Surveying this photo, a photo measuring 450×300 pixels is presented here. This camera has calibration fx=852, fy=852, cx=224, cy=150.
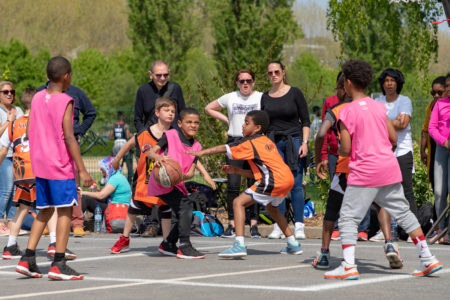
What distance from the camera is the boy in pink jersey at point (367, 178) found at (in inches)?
277

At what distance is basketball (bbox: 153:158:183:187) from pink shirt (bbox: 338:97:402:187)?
221 centimetres

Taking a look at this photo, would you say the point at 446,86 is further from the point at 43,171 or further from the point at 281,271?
the point at 43,171

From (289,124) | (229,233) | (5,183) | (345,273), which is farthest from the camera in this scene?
(5,183)

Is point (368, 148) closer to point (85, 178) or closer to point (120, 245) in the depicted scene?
point (85, 178)

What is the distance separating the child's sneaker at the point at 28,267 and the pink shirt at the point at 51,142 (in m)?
0.74

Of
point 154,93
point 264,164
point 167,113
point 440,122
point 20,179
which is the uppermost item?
point 154,93

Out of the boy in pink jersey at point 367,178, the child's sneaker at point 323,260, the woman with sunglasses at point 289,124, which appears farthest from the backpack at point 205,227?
the boy in pink jersey at point 367,178

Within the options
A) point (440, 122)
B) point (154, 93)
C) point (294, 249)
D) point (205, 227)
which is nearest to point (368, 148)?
point (294, 249)

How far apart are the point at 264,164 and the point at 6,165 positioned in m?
4.97

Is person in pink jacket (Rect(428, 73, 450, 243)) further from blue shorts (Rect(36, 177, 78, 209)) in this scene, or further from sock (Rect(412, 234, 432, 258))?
blue shorts (Rect(36, 177, 78, 209))

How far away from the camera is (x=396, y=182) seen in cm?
710

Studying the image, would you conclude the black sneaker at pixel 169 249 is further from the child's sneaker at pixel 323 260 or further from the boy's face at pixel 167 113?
the child's sneaker at pixel 323 260

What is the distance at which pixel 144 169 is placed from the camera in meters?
9.66

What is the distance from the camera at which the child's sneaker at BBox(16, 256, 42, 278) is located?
7.38 meters
